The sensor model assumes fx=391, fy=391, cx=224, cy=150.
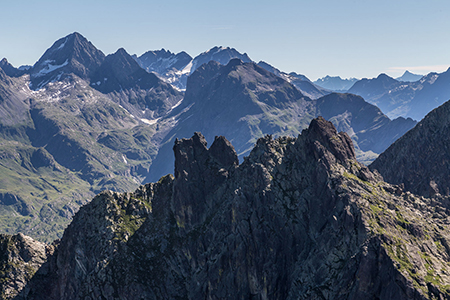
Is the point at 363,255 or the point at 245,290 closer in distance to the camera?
the point at 363,255

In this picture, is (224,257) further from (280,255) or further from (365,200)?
(365,200)

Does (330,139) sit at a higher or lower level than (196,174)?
lower

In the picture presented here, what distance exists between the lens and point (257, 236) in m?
140

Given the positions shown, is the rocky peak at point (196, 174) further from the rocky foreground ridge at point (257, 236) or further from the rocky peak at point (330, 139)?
the rocky peak at point (330, 139)

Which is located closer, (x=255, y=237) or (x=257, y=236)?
(x=255, y=237)

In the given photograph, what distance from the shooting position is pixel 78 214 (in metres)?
170

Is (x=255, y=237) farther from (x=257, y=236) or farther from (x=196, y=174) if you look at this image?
(x=196, y=174)

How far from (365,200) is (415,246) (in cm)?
1943

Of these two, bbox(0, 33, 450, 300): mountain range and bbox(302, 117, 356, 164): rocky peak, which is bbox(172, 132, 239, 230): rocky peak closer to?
bbox(0, 33, 450, 300): mountain range

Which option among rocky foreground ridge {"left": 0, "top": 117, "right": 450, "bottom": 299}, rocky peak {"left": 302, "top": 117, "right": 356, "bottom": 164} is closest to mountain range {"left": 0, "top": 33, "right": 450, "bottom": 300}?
rocky foreground ridge {"left": 0, "top": 117, "right": 450, "bottom": 299}

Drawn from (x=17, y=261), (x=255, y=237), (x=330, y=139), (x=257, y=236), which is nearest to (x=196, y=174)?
(x=255, y=237)

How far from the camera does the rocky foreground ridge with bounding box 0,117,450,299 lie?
111875mm

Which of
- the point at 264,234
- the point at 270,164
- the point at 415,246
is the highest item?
the point at 270,164

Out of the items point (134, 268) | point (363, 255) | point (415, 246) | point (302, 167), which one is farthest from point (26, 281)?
point (415, 246)
